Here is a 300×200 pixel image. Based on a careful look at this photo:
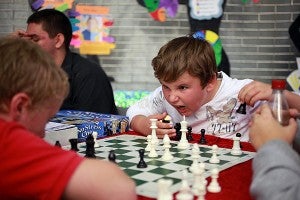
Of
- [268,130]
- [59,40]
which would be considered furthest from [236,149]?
[59,40]

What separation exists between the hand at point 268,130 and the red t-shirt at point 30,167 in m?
0.57

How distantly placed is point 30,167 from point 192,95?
1337 mm

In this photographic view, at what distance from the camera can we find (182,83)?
6.84 ft

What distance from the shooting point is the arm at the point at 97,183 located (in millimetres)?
923

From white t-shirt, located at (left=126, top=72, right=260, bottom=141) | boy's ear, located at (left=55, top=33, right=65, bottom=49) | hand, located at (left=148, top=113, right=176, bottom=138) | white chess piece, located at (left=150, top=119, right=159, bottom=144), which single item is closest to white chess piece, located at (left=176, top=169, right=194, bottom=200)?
white chess piece, located at (left=150, top=119, right=159, bottom=144)

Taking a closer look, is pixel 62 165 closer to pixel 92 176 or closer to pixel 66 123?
pixel 92 176

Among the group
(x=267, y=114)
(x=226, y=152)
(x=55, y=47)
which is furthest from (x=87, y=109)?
(x=267, y=114)

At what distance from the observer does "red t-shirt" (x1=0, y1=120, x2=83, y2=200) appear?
896 mm

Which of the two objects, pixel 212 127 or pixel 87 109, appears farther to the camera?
pixel 87 109

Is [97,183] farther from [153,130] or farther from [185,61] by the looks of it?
[185,61]

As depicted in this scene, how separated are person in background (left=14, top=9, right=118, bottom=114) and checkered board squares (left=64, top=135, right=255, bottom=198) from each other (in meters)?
1.16

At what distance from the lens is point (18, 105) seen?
101 cm

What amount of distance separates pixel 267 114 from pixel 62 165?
667 millimetres

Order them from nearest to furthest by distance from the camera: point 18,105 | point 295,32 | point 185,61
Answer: point 18,105, point 185,61, point 295,32
